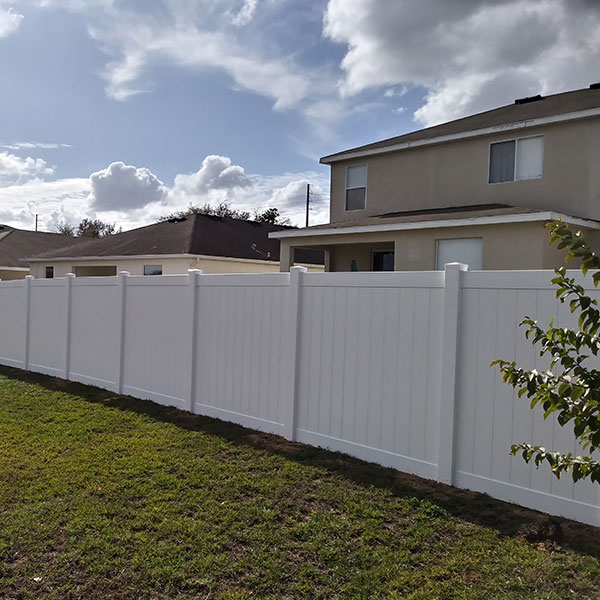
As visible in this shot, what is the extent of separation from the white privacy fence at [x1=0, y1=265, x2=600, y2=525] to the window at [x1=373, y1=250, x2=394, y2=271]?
9270 mm

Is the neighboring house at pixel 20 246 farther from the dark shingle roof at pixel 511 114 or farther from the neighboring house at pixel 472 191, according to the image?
the dark shingle roof at pixel 511 114

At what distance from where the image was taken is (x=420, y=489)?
468 cm

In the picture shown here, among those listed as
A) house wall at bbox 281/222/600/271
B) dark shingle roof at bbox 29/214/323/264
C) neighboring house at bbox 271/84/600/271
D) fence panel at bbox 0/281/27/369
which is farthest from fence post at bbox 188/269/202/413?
dark shingle roof at bbox 29/214/323/264

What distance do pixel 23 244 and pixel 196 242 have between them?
16.3 m

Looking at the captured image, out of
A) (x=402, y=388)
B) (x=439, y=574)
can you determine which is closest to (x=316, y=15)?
(x=402, y=388)

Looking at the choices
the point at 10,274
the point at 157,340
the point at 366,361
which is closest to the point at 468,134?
the point at 157,340

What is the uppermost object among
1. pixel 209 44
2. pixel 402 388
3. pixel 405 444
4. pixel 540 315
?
pixel 209 44

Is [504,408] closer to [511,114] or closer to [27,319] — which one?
[27,319]

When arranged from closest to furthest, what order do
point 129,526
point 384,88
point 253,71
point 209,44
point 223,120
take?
1. point 129,526
2. point 209,44
3. point 253,71
4. point 384,88
5. point 223,120

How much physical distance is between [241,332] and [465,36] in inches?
333

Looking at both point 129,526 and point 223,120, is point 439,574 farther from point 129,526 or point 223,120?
point 223,120

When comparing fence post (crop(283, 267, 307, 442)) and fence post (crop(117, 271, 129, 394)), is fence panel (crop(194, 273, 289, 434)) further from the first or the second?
fence post (crop(117, 271, 129, 394))

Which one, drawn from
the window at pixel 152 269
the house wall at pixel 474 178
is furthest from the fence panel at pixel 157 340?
the window at pixel 152 269

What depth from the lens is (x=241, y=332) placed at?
6.74m
